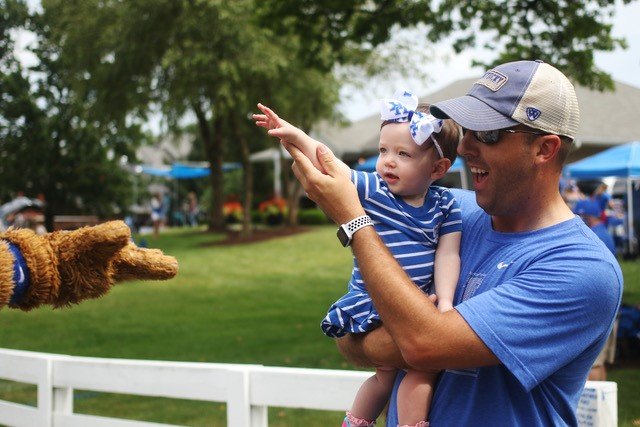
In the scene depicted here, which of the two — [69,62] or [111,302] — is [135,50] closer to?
[69,62]

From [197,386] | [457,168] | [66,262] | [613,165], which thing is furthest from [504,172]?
[457,168]

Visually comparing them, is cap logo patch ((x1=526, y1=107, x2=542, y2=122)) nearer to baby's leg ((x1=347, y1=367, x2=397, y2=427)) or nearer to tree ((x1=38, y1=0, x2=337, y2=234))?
baby's leg ((x1=347, y1=367, x2=397, y2=427))

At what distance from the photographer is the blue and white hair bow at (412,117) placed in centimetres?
273

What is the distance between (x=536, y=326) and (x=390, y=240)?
1.87 ft

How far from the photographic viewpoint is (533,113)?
239 cm

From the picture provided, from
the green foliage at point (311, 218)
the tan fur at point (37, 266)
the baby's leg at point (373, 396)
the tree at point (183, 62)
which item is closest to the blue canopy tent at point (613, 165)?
the tree at point (183, 62)

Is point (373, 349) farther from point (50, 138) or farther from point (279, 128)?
point (50, 138)

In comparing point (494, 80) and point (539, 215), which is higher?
point (494, 80)

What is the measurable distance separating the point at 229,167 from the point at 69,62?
2053 cm

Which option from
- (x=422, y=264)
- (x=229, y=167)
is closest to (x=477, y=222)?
(x=422, y=264)

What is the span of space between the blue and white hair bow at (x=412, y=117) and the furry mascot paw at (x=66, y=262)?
3.17 feet

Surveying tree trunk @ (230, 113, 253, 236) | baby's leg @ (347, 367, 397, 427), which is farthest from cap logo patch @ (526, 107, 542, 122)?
tree trunk @ (230, 113, 253, 236)

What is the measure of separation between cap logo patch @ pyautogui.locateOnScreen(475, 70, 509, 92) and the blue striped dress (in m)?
0.47

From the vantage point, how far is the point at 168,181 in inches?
2130
